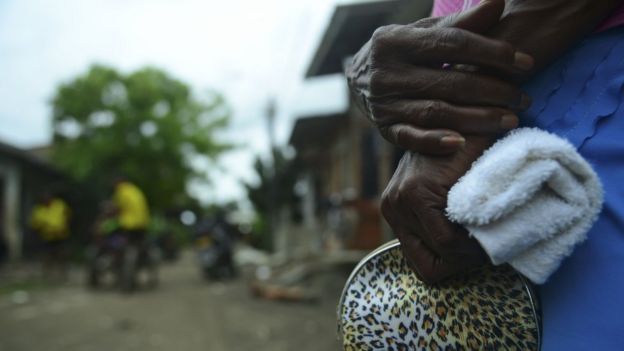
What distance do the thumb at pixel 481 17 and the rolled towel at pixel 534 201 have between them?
196 mm

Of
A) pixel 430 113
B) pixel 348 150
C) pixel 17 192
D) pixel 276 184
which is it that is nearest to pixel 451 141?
pixel 430 113

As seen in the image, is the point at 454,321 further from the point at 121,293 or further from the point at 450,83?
the point at 121,293

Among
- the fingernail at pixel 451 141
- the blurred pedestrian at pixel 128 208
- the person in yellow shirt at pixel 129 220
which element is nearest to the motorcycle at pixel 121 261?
the person in yellow shirt at pixel 129 220

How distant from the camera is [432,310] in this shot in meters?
0.82

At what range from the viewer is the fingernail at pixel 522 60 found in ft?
2.41

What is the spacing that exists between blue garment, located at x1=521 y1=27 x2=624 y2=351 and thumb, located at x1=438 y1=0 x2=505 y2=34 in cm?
12

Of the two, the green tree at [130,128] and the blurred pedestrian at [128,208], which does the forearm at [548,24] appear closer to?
the blurred pedestrian at [128,208]

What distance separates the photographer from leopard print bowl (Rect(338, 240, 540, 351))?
30.0 inches

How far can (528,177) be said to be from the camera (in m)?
0.64

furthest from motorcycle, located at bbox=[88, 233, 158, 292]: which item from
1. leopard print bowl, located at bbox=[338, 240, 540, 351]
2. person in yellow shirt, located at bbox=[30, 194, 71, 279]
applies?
leopard print bowl, located at bbox=[338, 240, 540, 351]

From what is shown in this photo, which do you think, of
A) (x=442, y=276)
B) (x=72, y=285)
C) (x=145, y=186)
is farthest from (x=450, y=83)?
(x=145, y=186)

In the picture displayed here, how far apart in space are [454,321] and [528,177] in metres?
0.28

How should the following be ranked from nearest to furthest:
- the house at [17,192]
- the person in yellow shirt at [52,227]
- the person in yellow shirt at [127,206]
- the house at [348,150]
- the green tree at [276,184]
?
the house at [348,150] < the person in yellow shirt at [127,206] < the person in yellow shirt at [52,227] < the house at [17,192] < the green tree at [276,184]

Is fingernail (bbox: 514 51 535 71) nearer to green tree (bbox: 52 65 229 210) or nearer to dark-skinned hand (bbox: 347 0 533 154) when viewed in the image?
dark-skinned hand (bbox: 347 0 533 154)
